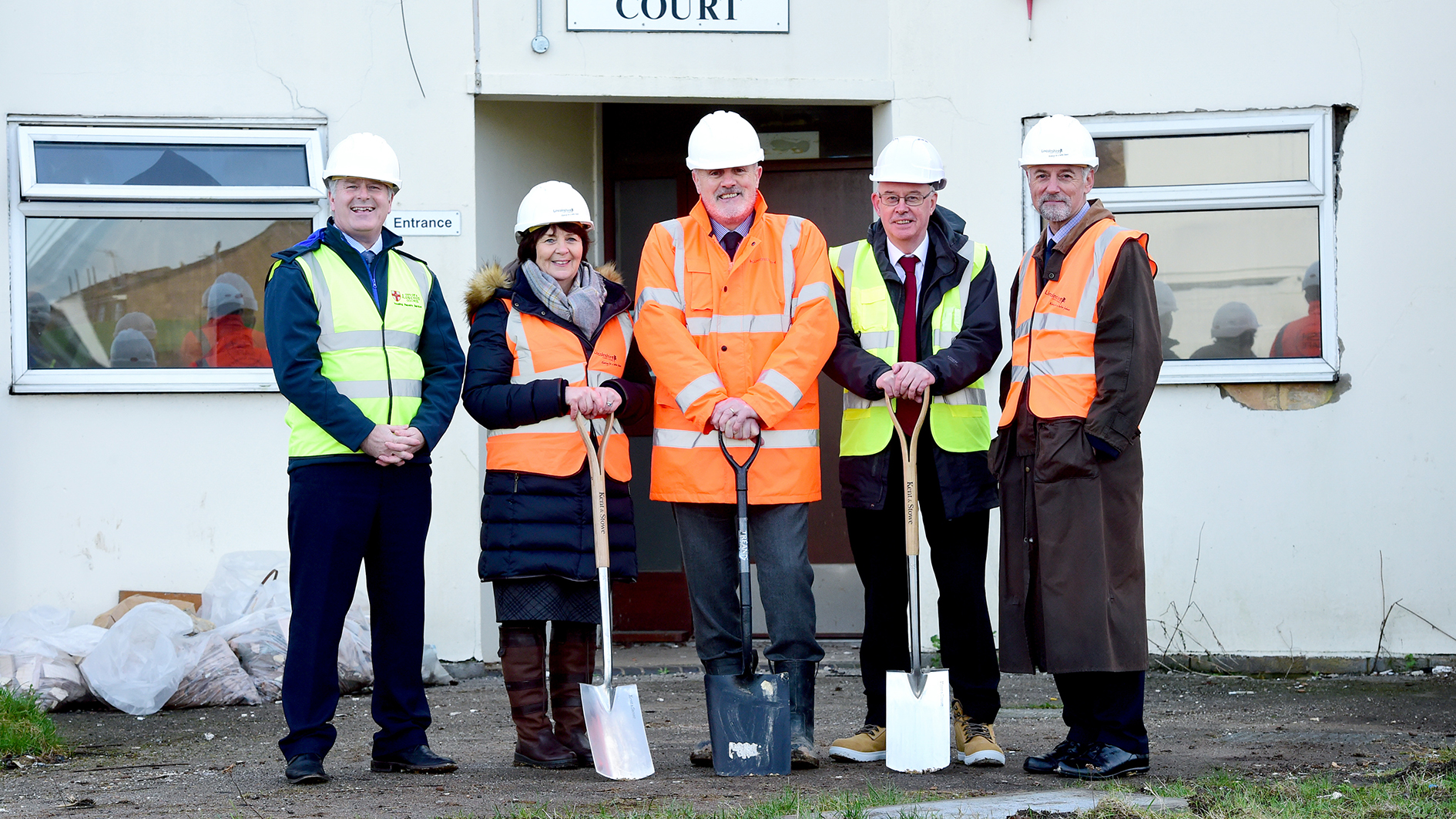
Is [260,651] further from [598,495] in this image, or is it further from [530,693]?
[598,495]

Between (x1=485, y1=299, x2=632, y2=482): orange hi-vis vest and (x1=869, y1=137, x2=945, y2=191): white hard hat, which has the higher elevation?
(x1=869, y1=137, x2=945, y2=191): white hard hat

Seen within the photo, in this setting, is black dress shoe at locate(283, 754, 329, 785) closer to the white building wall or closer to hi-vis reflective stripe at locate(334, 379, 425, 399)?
hi-vis reflective stripe at locate(334, 379, 425, 399)

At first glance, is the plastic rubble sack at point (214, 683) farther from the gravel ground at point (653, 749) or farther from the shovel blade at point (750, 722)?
the shovel blade at point (750, 722)

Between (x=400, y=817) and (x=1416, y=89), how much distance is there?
19.1 feet

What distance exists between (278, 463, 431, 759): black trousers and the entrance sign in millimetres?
2543

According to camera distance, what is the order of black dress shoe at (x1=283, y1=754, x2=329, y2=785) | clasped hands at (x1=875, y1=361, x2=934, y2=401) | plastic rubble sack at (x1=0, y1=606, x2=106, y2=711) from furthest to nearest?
plastic rubble sack at (x1=0, y1=606, x2=106, y2=711)
clasped hands at (x1=875, y1=361, x2=934, y2=401)
black dress shoe at (x1=283, y1=754, x2=329, y2=785)

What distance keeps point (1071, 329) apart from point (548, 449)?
5.61ft

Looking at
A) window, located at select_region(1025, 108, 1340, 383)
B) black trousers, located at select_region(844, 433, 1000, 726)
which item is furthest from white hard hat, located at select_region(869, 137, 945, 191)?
window, located at select_region(1025, 108, 1340, 383)

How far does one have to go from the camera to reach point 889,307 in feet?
15.4

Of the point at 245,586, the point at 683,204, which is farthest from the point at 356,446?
the point at 683,204

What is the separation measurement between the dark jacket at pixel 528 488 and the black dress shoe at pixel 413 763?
61 cm

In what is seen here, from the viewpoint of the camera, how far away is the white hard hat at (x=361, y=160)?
177 inches

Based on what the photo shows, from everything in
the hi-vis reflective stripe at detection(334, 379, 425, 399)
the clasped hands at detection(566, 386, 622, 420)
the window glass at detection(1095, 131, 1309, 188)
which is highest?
the window glass at detection(1095, 131, 1309, 188)

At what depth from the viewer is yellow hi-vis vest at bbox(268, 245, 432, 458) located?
4484mm
